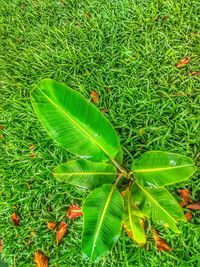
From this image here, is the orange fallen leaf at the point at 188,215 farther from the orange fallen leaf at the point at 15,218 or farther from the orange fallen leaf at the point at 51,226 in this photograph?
the orange fallen leaf at the point at 15,218

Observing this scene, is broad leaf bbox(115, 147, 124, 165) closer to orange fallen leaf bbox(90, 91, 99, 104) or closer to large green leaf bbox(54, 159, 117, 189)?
large green leaf bbox(54, 159, 117, 189)

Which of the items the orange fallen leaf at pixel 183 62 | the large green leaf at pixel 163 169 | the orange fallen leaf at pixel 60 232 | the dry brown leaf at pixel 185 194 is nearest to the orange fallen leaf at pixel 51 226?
the orange fallen leaf at pixel 60 232

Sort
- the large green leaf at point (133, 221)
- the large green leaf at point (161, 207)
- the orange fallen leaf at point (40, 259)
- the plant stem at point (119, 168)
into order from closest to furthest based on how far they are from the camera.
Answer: the large green leaf at point (161, 207) < the large green leaf at point (133, 221) < the plant stem at point (119, 168) < the orange fallen leaf at point (40, 259)

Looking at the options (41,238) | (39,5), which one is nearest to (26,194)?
(41,238)

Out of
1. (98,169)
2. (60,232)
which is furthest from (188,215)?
(60,232)

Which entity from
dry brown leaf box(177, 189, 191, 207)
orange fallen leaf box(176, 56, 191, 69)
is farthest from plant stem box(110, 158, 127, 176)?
orange fallen leaf box(176, 56, 191, 69)

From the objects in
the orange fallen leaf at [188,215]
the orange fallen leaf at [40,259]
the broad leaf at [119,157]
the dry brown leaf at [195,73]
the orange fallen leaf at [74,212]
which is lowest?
the orange fallen leaf at [40,259]

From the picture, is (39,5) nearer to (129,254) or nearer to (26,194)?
(26,194)

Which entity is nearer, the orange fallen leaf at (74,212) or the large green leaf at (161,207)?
the large green leaf at (161,207)
